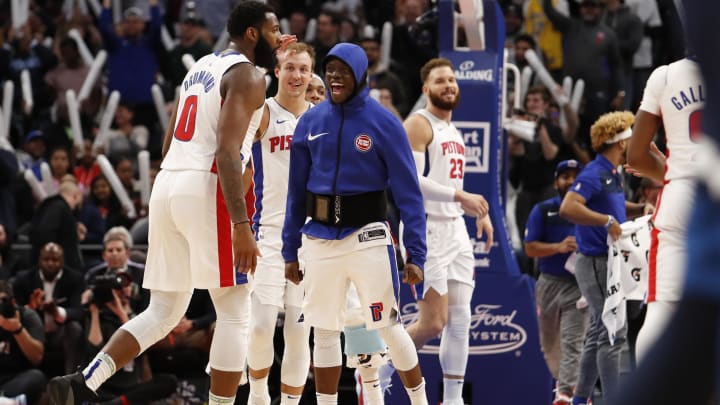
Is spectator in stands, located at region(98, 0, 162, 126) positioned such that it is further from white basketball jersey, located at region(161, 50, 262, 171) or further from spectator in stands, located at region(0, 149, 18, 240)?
white basketball jersey, located at region(161, 50, 262, 171)

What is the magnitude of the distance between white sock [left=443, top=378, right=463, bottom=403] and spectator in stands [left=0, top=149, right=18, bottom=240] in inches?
235

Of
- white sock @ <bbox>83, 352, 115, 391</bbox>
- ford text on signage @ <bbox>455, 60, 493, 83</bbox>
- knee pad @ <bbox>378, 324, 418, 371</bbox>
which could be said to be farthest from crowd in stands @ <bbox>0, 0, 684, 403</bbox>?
knee pad @ <bbox>378, 324, 418, 371</bbox>

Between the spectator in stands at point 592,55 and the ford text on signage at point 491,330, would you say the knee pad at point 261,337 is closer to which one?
the ford text on signage at point 491,330

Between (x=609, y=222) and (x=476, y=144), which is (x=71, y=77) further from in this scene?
(x=609, y=222)

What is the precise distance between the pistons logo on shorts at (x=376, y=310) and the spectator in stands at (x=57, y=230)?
537cm

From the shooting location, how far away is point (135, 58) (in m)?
14.8

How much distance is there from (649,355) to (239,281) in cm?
340

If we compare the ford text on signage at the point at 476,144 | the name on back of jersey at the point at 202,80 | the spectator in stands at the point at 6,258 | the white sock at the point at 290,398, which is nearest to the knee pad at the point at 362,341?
the white sock at the point at 290,398

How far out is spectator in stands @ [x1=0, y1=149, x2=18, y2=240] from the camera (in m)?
12.2

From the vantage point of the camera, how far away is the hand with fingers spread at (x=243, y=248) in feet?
19.0

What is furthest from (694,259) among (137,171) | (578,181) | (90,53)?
(90,53)

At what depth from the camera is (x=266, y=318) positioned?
7.26 m

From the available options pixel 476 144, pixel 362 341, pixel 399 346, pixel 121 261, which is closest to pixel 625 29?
pixel 476 144

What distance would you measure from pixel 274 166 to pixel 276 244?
0.51 metres
